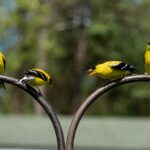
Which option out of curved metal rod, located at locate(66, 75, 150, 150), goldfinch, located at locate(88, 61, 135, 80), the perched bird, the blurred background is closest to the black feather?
goldfinch, located at locate(88, 61, 135, 80)

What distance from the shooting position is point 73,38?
1475 inches

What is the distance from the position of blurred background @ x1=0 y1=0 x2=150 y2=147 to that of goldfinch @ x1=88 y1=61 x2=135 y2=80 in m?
30.5

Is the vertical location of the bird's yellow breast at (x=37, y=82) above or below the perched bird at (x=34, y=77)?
below

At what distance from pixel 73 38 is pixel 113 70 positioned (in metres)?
34.3

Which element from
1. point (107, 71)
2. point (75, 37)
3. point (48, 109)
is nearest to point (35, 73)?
point (48, 109)

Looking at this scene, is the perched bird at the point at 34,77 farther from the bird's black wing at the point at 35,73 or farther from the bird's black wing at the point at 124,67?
the bird's black wing at the point at 124,67

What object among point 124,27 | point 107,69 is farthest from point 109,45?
point 107,69

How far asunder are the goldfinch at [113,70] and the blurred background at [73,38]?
100 ft

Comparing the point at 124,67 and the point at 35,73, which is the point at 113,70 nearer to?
the point at 124,67

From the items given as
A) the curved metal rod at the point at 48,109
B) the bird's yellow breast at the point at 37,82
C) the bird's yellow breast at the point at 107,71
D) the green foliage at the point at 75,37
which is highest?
the green foliage at the point at 75,37

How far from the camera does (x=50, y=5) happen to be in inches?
1425

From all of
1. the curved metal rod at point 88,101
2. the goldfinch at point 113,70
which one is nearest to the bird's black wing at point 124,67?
the goldfinch at point 113,70

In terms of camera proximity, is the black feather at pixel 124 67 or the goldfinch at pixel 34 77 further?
the black feather at pixel 124 67

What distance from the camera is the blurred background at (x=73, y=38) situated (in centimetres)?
3544
